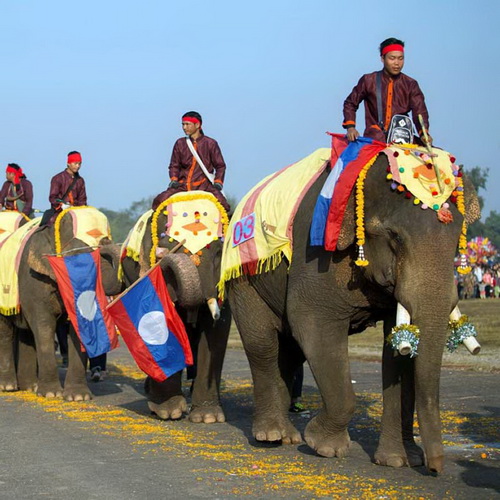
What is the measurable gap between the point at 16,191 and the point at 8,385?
4.19m

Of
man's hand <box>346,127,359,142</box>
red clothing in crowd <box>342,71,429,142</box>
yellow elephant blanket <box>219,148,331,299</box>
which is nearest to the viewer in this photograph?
man's hand <box>346,127,359,142</box>

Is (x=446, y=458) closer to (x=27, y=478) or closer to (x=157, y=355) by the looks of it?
(x=27, y=478)

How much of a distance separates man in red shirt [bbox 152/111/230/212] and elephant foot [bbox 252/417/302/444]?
3.89 metres

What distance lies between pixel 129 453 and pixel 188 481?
1.51 meters

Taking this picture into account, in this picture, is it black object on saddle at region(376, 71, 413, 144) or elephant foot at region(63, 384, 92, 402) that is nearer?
black object on saddle at region(376, 71, 413, 144)

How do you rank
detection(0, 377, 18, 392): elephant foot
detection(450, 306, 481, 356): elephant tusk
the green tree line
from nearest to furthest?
detection(450, 306, 481, 356): elephant tusk → detection(0, 377, 18, 392): elephant foot → the green tree line

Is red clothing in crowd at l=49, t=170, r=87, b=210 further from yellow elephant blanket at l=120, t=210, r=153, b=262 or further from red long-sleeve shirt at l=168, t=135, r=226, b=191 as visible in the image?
red long-sleeve shirt at l=168, t=135, r=226, b=191

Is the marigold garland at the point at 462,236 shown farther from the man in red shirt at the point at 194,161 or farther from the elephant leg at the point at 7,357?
the elephant leg at the point at 7,357

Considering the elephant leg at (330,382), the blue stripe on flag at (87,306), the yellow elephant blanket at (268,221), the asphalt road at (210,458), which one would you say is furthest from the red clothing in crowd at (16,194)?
the elephant leg at (330,382)

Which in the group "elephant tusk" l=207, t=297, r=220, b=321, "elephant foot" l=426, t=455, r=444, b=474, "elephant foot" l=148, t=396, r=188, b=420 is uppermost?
"elephant tusk" l=207, t=297, r=220, b=321

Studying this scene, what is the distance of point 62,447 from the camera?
10031 mm

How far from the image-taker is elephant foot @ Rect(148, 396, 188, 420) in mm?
12094

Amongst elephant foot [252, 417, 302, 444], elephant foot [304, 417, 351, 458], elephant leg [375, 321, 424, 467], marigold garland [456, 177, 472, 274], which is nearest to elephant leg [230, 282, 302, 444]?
elephant foot [252, 417, 302, 444]

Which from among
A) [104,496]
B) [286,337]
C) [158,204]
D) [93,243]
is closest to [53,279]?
[93,243]
